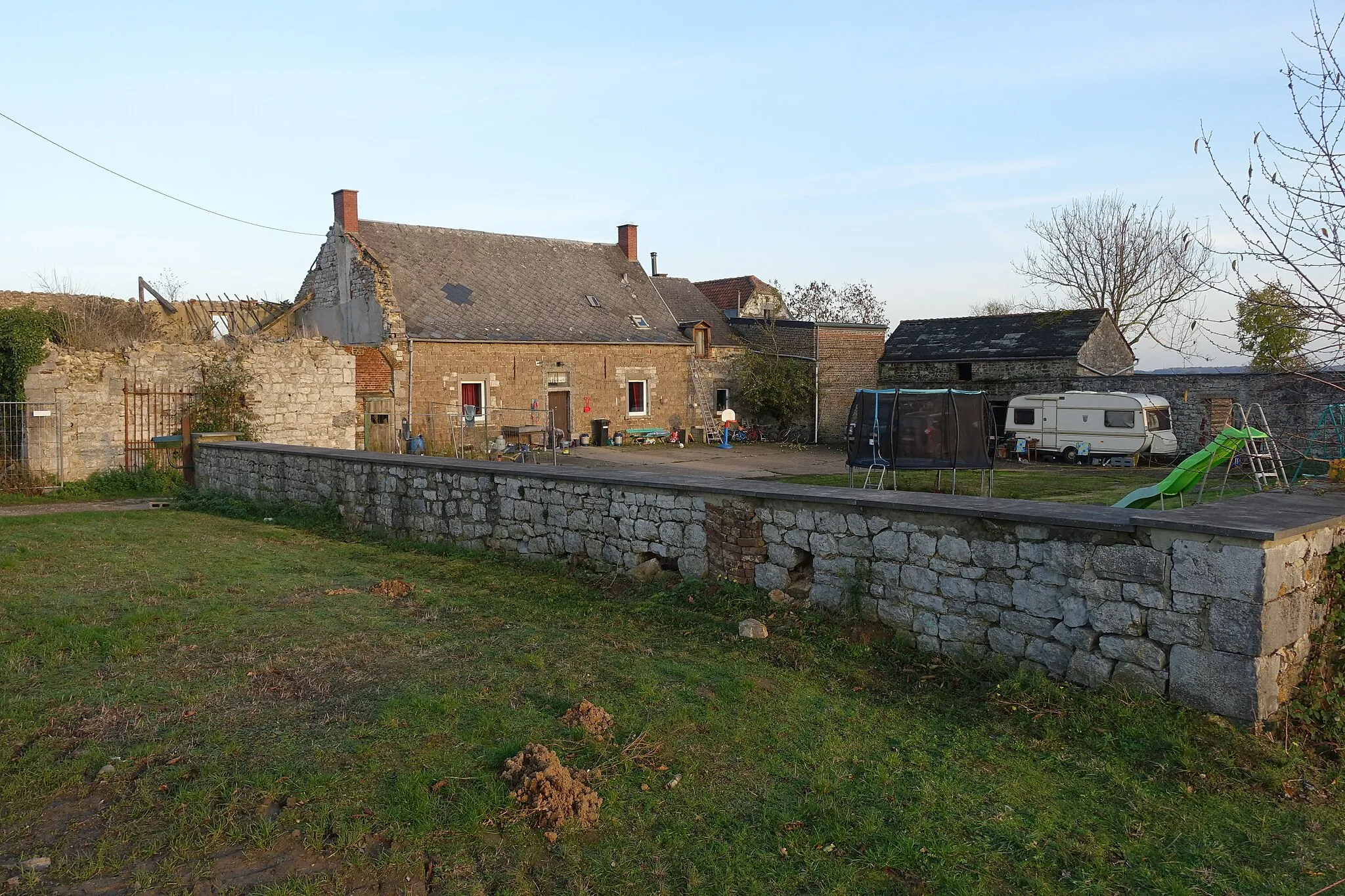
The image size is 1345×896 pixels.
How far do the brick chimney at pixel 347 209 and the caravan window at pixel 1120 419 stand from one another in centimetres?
2143

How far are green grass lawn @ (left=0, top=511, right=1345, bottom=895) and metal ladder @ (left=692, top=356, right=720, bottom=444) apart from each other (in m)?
23.4

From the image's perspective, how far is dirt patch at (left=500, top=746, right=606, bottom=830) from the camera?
3486 mm

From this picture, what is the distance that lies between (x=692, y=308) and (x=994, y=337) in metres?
10.6

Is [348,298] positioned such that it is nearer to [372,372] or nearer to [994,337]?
[372,372]

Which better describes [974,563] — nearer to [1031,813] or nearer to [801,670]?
[801,670]

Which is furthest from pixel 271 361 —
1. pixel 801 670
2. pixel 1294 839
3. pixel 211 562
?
pixel 1294 839

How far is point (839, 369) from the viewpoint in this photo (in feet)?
98.0

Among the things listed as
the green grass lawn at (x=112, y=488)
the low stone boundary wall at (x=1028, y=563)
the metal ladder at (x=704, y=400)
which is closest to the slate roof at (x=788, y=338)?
the metal ladder at (x=704, y=400)

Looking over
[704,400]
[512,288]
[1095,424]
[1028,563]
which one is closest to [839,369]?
[704,400]

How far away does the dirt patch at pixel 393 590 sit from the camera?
→ 7.15m

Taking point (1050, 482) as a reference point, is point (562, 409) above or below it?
above

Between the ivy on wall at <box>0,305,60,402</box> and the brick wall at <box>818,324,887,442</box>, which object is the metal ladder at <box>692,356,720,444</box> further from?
the ivy on wall at <box>0,305,60,402</box>

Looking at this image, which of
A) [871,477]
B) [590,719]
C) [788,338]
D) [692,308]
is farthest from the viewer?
[692,308]

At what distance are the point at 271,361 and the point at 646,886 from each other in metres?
16.3
